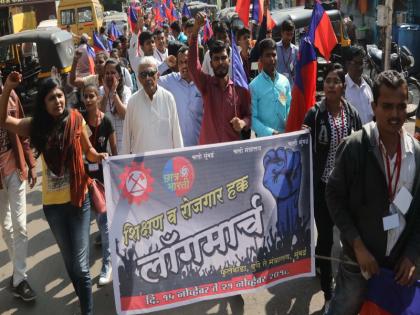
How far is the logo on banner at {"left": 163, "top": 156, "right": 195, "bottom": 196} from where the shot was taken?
323 centimetres

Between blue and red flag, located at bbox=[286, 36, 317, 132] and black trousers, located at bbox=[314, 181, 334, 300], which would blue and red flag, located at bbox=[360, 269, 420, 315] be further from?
blue and red flag, located at bbox=[286, 36, 317, 132]

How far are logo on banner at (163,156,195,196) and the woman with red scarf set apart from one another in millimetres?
444

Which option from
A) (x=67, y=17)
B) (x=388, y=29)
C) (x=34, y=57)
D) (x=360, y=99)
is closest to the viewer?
(x=360, y=99)

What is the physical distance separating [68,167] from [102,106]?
1.40 meters

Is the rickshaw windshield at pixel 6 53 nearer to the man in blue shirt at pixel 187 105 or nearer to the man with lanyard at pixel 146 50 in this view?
the man with lanyard at pixel 146 50

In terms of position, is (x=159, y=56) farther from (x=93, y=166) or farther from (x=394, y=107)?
(x=394, y=107)

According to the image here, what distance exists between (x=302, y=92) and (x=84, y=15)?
20.1m

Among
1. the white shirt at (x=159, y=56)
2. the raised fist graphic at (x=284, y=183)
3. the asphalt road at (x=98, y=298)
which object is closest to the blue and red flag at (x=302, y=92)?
the raised fist graphic at (x=284, y=183)

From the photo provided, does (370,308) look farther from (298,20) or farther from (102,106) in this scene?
(298,20)

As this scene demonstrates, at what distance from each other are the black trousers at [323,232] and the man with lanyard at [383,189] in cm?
106

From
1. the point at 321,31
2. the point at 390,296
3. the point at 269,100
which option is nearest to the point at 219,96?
the point at 269,100

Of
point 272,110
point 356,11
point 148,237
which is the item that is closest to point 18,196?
point 148,237

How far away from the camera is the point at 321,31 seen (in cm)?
505

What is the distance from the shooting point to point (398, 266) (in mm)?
2365
